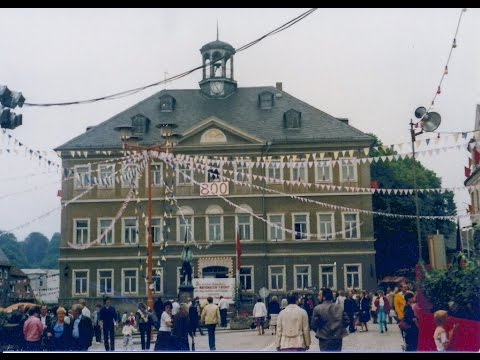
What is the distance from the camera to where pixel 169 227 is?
60.4 feet

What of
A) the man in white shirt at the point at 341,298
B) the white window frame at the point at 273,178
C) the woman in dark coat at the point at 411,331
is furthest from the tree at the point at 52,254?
the woman in dark coat at the point at 411,331

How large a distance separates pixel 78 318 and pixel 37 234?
397 cm

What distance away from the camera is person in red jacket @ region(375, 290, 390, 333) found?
48.1ft

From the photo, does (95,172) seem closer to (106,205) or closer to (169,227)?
(106,205)

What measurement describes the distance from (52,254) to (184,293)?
3258mm

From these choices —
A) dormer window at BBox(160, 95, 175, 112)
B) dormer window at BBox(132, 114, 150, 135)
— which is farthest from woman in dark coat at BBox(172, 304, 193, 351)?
dormer window at BBox(160, 95, 175, 112)

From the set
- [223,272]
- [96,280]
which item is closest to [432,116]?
[223,272]

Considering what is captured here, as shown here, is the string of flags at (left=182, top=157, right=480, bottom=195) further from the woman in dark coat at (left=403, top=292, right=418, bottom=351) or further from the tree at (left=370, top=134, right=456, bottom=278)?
the woman in dark coat at (left=403, top=292, right=418, bottom=351)

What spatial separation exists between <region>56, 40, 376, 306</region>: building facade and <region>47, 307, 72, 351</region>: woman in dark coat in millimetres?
4480

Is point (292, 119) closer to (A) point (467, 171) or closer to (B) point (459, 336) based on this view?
(A) point (467, 171)

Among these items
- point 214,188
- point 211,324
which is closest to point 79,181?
point 214,188
